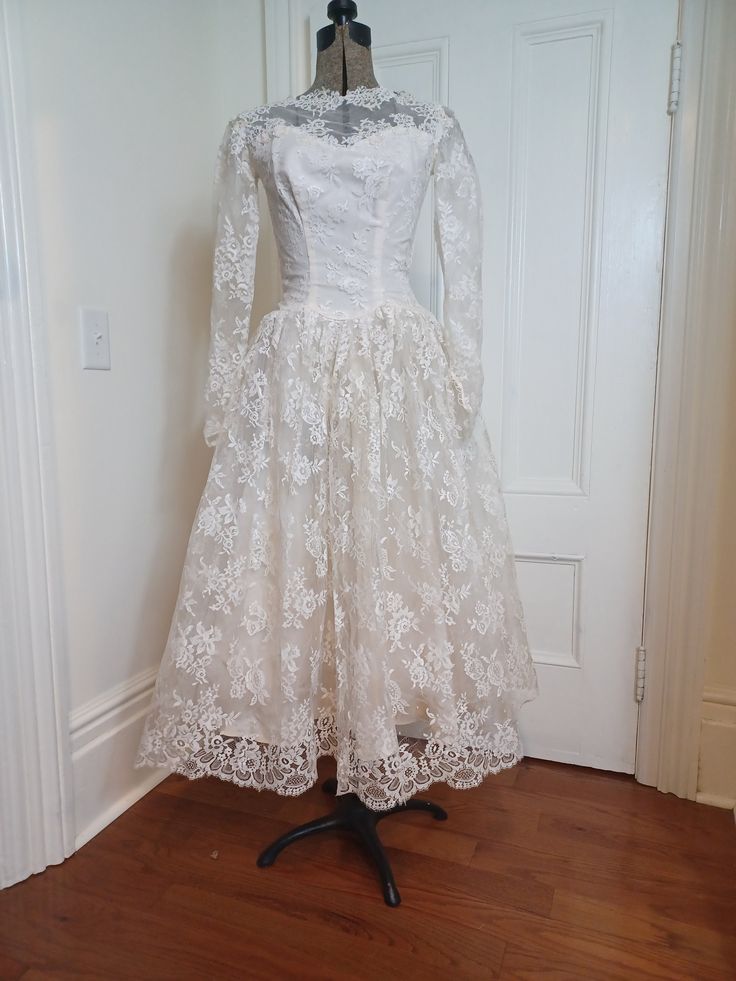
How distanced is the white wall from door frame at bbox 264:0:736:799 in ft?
0.94

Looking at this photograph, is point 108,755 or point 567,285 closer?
point 108,755

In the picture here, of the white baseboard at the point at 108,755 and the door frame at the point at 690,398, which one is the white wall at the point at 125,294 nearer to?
the white baseboard at the point at 108,755

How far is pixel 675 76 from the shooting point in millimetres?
1353

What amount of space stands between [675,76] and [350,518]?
119 centimetres

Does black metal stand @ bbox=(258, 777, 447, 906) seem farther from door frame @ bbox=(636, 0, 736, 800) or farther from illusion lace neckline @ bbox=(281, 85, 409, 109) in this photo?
illusion lace neckline @ bbox=(281, 85, 409, 109)

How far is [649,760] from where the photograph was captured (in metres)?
1.51

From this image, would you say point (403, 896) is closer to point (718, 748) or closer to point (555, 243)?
point (718, 748)

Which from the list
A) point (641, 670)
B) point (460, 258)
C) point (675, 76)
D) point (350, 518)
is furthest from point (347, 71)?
point (641, 670)

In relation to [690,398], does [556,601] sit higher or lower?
lower

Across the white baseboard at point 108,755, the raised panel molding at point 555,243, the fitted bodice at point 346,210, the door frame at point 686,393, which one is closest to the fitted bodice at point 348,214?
the fitted bodice at point 346,210

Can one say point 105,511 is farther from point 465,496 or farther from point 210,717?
point 465,496

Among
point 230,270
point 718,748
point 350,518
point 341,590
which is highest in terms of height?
point 230,270

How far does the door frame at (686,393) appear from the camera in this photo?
133 cm

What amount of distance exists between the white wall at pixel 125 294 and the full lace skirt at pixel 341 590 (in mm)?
305
